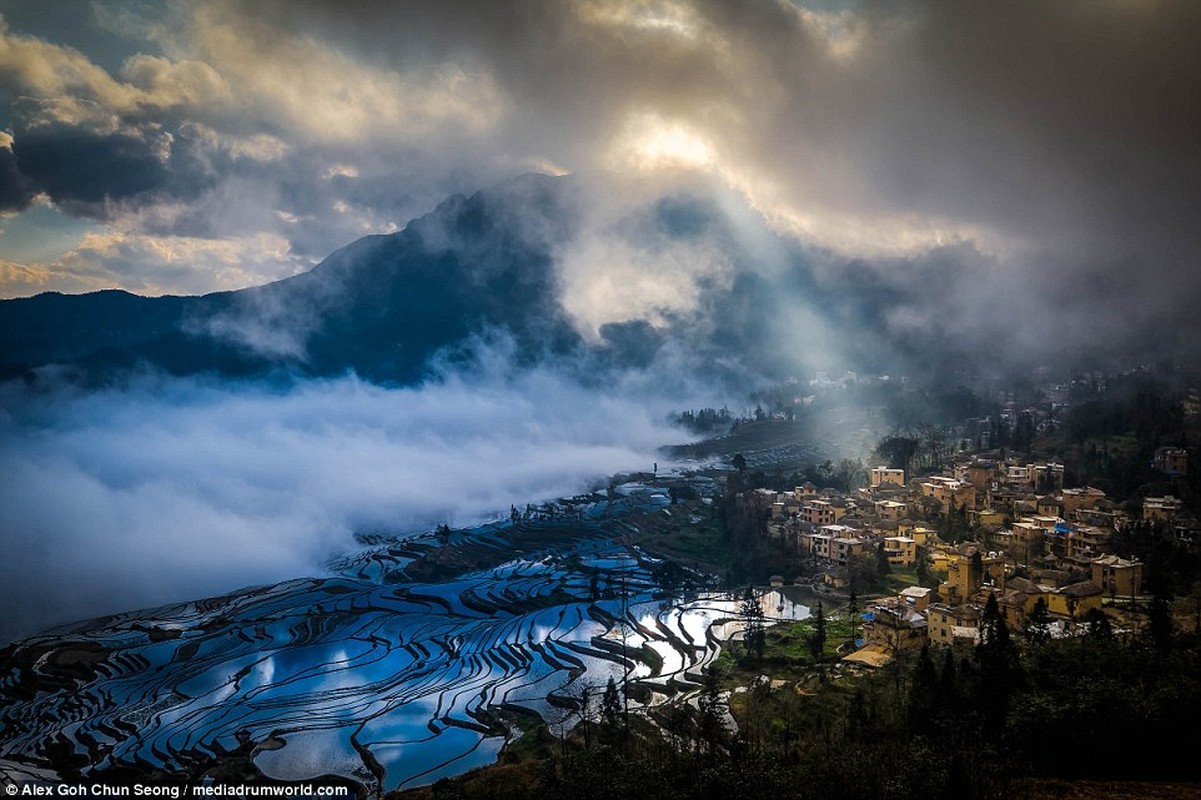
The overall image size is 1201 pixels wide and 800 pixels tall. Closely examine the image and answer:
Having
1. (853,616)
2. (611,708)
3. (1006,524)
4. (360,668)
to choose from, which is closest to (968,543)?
(1006,524)

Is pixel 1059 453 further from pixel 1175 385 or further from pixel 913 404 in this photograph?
pixel 913 404

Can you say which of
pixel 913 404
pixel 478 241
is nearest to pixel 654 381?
pixel 478 241

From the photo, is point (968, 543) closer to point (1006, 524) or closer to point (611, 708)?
point (1006, 524)

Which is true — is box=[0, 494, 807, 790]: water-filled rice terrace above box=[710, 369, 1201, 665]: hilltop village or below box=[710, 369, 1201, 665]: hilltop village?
below

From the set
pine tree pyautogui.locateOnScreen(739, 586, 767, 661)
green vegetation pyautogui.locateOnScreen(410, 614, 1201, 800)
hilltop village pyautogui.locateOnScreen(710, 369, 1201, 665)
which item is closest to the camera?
green vegetation pyautogui.locateOnScreen(410, 614, 1201, 800)

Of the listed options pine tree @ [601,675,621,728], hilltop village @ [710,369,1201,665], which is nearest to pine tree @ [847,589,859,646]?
hilltop village @ [710,369,1201,665]

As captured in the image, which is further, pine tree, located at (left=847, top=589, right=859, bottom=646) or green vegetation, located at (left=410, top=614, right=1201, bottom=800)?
pine tree, located at (left=847, top=589, right=859, bottom=646)

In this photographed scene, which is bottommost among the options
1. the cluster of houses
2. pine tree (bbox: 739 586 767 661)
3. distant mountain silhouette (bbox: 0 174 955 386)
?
pine tree (bbox: 739 586 767 661)

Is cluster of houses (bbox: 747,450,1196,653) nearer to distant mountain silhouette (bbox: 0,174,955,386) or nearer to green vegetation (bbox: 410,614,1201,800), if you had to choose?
green vegetation (bbox: 410,614,1201,800)
